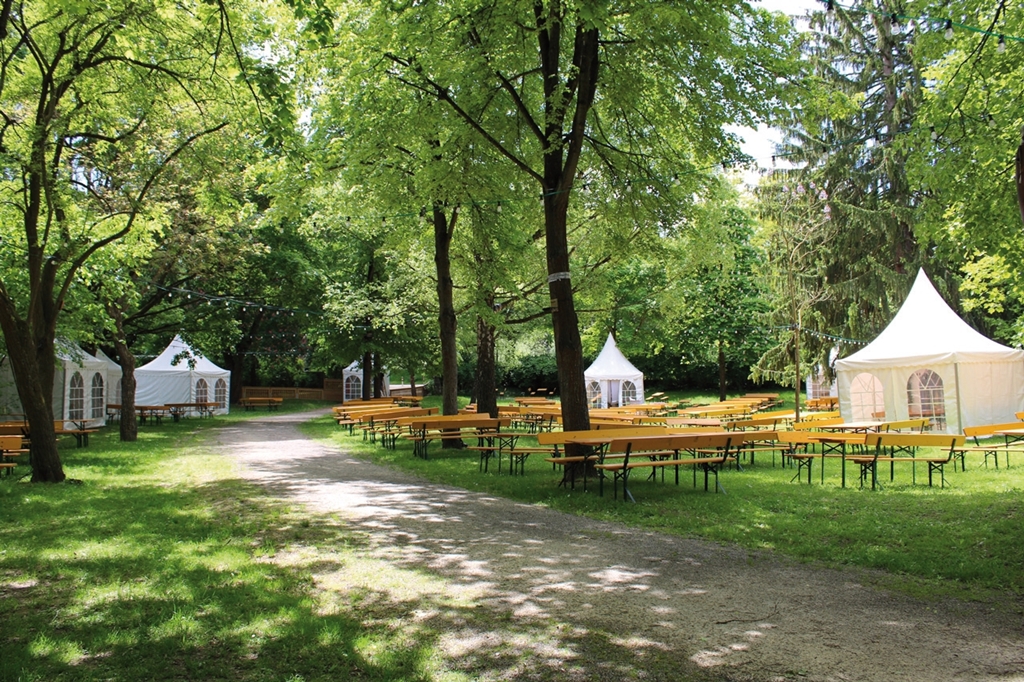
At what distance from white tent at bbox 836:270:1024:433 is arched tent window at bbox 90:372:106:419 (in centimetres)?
2390

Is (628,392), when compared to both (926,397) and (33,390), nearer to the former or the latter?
(926,397)

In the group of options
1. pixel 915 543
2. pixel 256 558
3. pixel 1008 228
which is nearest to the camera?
pixel 256 558

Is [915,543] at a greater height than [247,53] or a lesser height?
lesser

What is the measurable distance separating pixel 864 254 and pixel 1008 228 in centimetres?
1887

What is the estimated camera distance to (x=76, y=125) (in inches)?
474

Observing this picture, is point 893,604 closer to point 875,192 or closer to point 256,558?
point 256,558

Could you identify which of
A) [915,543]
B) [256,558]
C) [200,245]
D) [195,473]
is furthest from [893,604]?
[200,245]

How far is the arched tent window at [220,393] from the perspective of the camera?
3419 cm

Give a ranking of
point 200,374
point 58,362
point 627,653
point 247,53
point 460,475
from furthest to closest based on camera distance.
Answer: point 200,374, point 58,362, point 247,53, point 460,475, point 627,653

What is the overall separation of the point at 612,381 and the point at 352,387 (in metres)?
19.0

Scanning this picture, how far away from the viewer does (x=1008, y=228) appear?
31.9ft

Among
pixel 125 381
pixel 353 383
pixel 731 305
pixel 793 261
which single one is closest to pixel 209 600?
pixel 125 381

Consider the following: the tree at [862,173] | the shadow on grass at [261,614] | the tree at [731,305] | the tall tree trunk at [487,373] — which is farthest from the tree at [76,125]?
the tree at [862,173]

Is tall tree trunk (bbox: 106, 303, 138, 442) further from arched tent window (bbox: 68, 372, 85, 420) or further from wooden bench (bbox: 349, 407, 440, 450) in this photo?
wooden bench (bbox: 349, 407, 440, 450)
